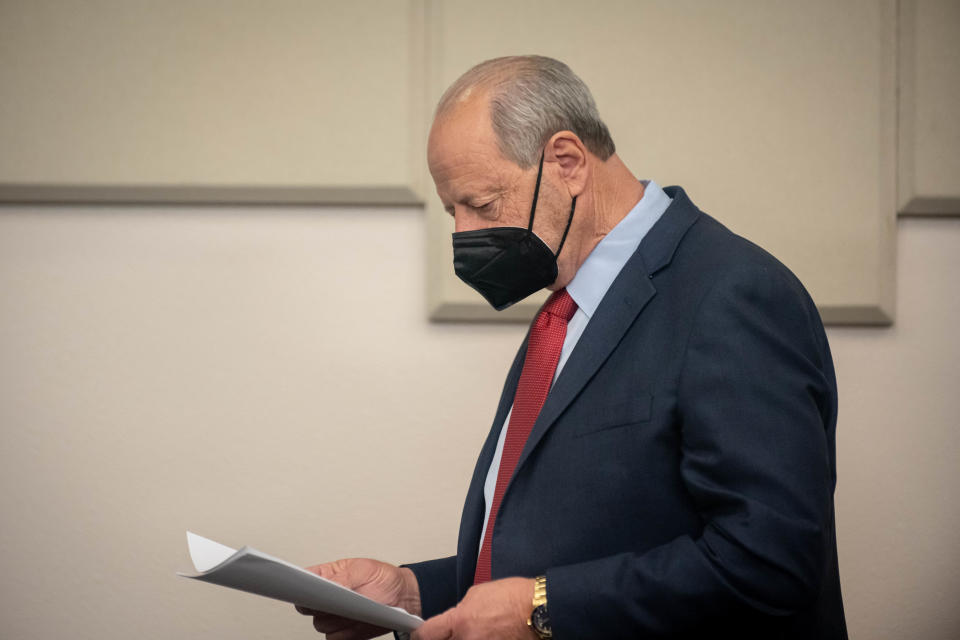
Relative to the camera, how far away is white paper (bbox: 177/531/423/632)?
85 centimetres

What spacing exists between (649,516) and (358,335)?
986 millimetres

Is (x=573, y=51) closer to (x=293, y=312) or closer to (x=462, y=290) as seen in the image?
(x=462, y=290)

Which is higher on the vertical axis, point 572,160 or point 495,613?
point 572,160

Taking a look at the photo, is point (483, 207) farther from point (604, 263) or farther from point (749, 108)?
point (749, 108)

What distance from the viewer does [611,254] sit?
114 cm

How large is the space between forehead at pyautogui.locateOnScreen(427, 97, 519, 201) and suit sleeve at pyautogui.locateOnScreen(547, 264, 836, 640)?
341mm

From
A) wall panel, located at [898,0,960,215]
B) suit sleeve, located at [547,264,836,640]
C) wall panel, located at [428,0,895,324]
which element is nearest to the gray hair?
suit sleeve, located at [547,264,836,640]

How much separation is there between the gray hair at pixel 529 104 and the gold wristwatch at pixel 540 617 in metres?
0.52

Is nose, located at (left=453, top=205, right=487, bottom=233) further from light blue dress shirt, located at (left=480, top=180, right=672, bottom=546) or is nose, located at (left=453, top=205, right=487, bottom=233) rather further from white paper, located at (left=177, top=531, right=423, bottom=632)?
white paper, located at (left=177, top=531, right=423, bottom=632)

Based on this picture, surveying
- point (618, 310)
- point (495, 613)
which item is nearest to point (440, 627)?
point (495, 613)

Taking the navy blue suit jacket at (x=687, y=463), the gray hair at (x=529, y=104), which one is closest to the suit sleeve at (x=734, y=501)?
the navy blue suit jacket at (x=687, y=463)

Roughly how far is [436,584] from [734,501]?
58 centimetres

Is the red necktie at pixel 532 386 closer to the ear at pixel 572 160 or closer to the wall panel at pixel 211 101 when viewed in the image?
the ear at pixel 572 160

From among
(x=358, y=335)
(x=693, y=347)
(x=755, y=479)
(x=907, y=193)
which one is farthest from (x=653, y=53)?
(x=755, y=479)
